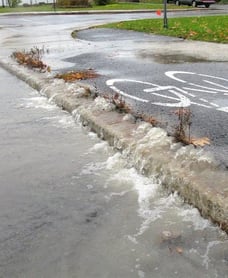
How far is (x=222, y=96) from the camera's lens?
699 centimetres

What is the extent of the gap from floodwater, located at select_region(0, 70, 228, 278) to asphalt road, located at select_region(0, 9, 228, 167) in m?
0.90

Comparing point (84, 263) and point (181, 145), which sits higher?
point (181, 145)

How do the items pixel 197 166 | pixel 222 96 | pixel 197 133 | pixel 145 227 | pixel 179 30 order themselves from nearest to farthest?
pixel 145 227 → pixel 197 166 → pixel 197 133 → pixel 222 96 → pixel 179 30

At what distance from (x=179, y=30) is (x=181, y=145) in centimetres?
1297

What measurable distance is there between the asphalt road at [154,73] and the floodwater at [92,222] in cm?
90

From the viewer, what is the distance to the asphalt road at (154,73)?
19.5 feet

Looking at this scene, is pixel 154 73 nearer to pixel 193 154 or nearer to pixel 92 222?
pixel 193 154

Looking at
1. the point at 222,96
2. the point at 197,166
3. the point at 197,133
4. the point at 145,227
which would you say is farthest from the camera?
the point at 222,96

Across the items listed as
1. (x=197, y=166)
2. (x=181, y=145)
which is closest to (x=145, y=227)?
(x=197, y=166)

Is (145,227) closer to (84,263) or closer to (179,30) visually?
(84,263)

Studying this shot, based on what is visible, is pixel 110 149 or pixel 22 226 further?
pixel 110 149

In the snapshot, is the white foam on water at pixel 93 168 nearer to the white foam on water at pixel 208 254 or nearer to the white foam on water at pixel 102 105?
the white foam on water at pixel 102 105

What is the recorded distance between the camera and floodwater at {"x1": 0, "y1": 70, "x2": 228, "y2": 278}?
326 centimetres

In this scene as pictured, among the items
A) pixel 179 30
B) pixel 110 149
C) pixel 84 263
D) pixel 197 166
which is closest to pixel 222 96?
pixel 110 149
